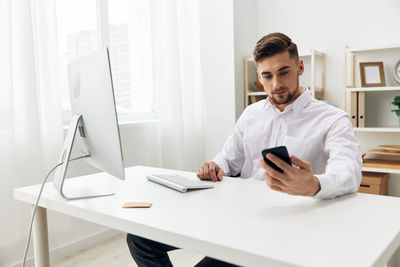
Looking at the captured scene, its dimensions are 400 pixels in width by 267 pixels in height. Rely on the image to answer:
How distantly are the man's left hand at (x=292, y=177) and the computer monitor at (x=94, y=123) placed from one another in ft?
1.39

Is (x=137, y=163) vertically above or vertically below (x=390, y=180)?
above

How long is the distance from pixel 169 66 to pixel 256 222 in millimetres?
2364

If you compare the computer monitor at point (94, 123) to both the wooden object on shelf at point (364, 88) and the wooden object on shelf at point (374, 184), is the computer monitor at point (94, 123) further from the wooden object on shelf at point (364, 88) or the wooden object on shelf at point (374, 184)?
the wooden object on shelf at point (364, 88)

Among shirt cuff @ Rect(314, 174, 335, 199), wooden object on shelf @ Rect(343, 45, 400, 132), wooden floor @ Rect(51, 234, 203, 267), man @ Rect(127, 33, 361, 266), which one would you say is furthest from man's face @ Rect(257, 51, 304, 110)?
wooden object on shelf @ Rect(343, 45, 400, 132)

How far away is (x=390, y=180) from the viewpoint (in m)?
3.11

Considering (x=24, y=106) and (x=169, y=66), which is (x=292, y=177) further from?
(x=169, y=66)

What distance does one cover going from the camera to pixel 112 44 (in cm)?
293

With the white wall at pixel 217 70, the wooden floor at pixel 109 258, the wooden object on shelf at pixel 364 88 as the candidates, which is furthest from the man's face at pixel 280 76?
the white wall at pixel 217 70

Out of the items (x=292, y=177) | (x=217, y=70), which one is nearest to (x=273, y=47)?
(x=292, y=177)

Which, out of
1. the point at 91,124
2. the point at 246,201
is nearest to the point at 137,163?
the point at 91,124

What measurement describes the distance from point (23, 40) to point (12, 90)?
0.29 m

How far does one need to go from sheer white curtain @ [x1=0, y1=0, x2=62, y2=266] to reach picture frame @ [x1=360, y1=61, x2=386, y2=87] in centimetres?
234

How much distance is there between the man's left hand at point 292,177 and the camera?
3.02ft

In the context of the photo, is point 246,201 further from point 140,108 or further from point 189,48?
point 189,48
